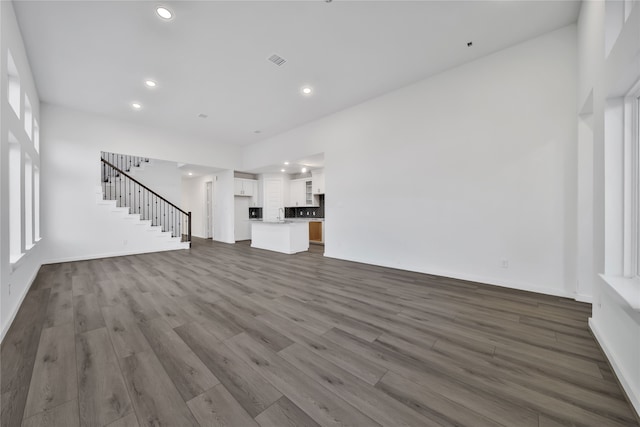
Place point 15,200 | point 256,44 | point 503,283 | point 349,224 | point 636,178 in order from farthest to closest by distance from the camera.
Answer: point 349,224, point 503,283, point 256,44, point 15,200, point 636,178

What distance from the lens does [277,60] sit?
3.43m

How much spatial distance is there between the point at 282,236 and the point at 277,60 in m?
3.99

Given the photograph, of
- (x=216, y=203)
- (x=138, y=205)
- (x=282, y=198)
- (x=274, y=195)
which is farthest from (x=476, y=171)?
(x=138, y=205)

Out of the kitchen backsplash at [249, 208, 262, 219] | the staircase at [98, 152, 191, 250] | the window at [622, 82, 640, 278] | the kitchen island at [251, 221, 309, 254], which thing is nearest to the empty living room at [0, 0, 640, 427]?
the window at [622, 82, 640, 278]

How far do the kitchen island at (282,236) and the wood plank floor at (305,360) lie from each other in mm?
2904

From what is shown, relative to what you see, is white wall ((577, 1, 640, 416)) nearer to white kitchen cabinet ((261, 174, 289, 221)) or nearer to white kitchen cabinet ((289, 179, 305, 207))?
white kitchen cabinet ((289, 179, 305, 207))

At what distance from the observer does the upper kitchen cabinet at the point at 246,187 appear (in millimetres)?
8422

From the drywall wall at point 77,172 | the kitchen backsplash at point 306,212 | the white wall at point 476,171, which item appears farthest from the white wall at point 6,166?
the kitchen backsplash at point 306,212

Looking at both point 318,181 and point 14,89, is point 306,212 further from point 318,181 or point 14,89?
point 14,89

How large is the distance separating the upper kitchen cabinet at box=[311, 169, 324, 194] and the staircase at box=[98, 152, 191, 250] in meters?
4.10

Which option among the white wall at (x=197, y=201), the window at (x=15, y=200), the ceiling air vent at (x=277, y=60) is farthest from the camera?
the white wall at (x=197, y=201)

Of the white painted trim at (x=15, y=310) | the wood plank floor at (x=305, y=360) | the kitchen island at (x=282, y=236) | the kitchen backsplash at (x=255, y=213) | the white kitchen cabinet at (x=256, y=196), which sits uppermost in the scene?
the white kitchen cabinet at (x=256, y=196)

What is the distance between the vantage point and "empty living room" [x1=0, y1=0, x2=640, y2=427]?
1.38 metres

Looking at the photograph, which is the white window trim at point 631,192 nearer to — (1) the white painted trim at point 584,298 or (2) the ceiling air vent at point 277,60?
(1) the white painted trim at point 584,298
